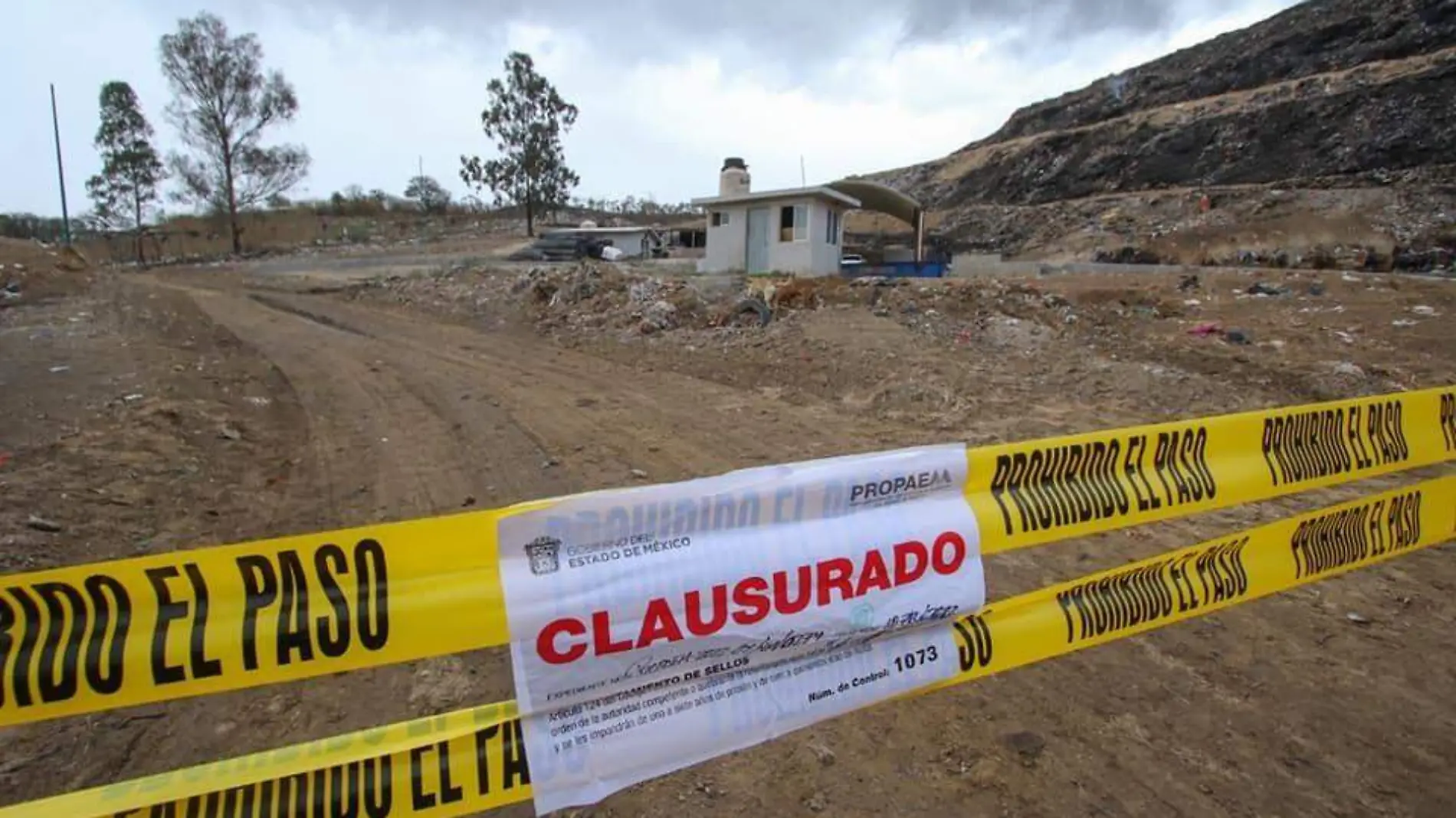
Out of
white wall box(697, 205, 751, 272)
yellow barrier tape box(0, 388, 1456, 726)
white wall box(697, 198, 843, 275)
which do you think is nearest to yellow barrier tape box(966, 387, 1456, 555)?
yellow barrier tape box(0, 388, 1456, 726)

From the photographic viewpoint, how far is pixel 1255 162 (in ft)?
118

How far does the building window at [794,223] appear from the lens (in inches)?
881

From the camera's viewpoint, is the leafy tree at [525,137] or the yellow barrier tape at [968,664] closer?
the yellow barrier tape at [968,664]

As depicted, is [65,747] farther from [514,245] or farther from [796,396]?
[514,245]

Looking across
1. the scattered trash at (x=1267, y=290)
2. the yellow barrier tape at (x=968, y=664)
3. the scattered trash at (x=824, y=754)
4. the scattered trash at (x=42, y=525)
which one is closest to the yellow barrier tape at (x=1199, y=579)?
the yellow barrier tape at (x=968, y=664)

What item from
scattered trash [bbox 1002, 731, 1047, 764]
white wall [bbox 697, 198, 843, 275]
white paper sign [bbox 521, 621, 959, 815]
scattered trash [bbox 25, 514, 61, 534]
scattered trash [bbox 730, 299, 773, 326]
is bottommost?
scattered trash [bbox 1002, 731, 1047, 764]

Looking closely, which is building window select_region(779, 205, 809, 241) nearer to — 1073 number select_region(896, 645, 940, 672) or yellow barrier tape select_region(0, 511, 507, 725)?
1073 number select_region(896, 645, 940, 672)

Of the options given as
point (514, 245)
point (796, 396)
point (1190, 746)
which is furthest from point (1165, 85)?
point (1190, 746)

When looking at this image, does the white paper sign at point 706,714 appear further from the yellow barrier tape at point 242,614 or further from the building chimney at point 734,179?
the building chimney at point 734,179

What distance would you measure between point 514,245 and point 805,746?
43336mm

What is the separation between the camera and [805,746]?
2645 mm

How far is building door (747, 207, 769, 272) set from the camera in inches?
914

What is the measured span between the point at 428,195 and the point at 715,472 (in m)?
69.3

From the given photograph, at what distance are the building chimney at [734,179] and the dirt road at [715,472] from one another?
53.8 feet
